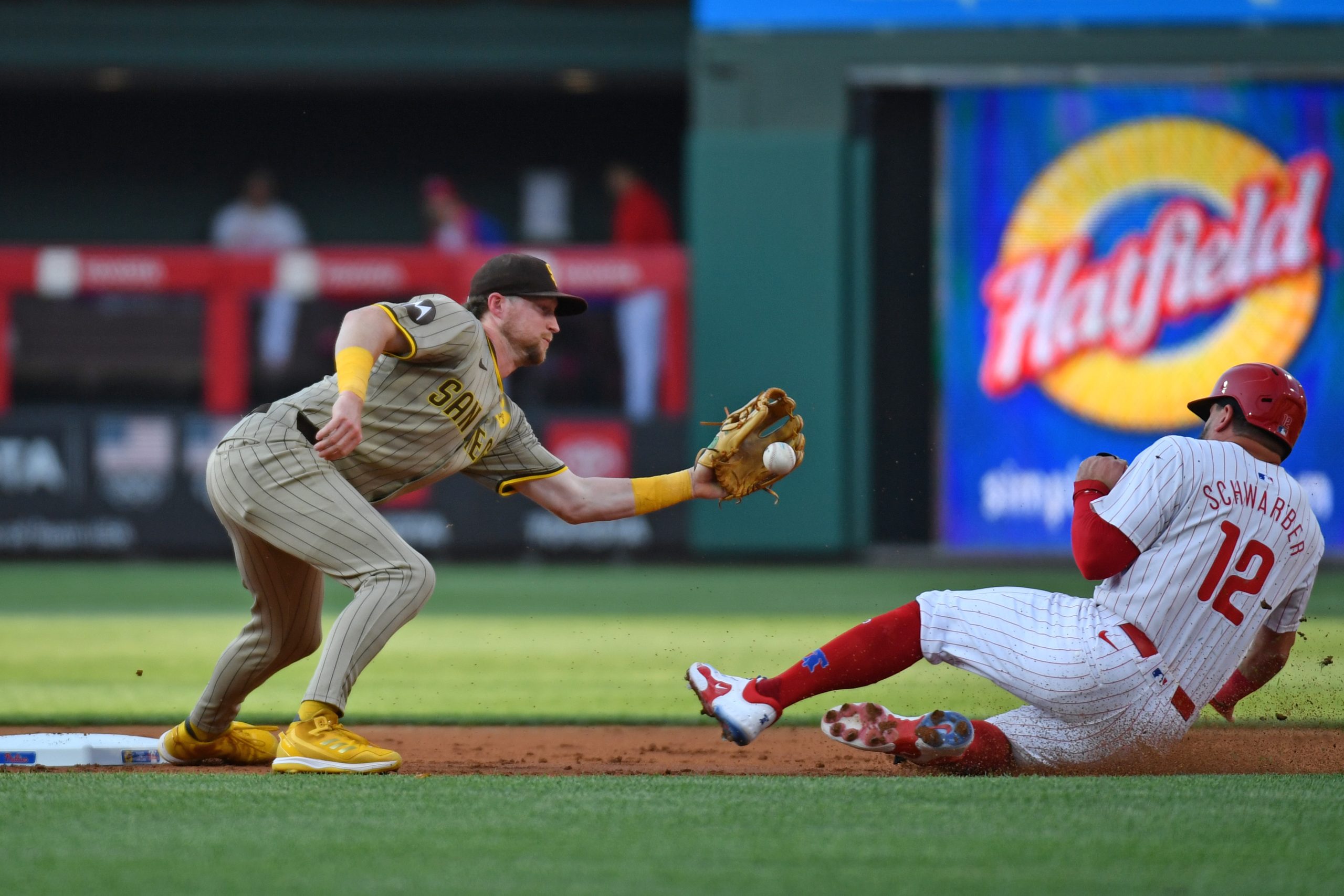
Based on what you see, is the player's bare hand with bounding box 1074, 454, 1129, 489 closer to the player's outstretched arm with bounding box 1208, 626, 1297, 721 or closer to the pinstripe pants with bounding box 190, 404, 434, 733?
the player's outstretched arm with bounding box 1208, 626, 1297, 721

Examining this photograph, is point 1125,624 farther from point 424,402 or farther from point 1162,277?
point 1162,277

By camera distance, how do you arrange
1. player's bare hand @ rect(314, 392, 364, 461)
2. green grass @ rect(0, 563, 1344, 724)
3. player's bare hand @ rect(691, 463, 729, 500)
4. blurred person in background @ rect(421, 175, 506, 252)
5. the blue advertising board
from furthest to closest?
1. blurred person in background @ rect(421, 175, 506, 252)
2. the blue advertising board
3. green grass @ rect(0, 563, 1344, 724)
4. player's bare hand @ rect(691, 463, 729, 500)
5. player's bare hand @ rect(314, 392, 364, 461)

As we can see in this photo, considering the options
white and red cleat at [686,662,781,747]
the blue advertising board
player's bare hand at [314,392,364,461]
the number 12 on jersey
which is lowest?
white and red cleat at [686,662,781,747]

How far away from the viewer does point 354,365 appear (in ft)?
13.1

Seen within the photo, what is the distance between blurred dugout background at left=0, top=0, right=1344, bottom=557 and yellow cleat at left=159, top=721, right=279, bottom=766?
27.6 feet

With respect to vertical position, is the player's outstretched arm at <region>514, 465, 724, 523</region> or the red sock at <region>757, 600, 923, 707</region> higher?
the player's outstretched arm at <region>514, 465, 724, 523</region>

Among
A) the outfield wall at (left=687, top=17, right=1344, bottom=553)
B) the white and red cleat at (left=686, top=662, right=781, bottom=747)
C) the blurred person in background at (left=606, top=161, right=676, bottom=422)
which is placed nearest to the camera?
the white and red cleat at (left=686, top=662, right=781, bottom=747)

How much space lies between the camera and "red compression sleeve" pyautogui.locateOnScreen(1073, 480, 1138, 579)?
12.8ft

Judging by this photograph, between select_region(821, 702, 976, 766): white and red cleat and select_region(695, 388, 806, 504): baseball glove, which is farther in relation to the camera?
select_region(695, 388, 806, 504): baseball glove

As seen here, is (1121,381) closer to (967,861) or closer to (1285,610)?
(1285,610)

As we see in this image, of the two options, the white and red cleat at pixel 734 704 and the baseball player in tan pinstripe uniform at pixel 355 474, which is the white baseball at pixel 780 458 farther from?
the white and red cleat at pixel 734 704

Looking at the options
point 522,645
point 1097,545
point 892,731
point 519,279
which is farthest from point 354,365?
point 522,645

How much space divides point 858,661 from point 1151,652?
0.71m

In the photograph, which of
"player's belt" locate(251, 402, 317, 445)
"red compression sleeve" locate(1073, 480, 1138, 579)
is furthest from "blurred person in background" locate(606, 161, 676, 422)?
"red compression sleeve" locate(1073, 480, 1138, 579)
